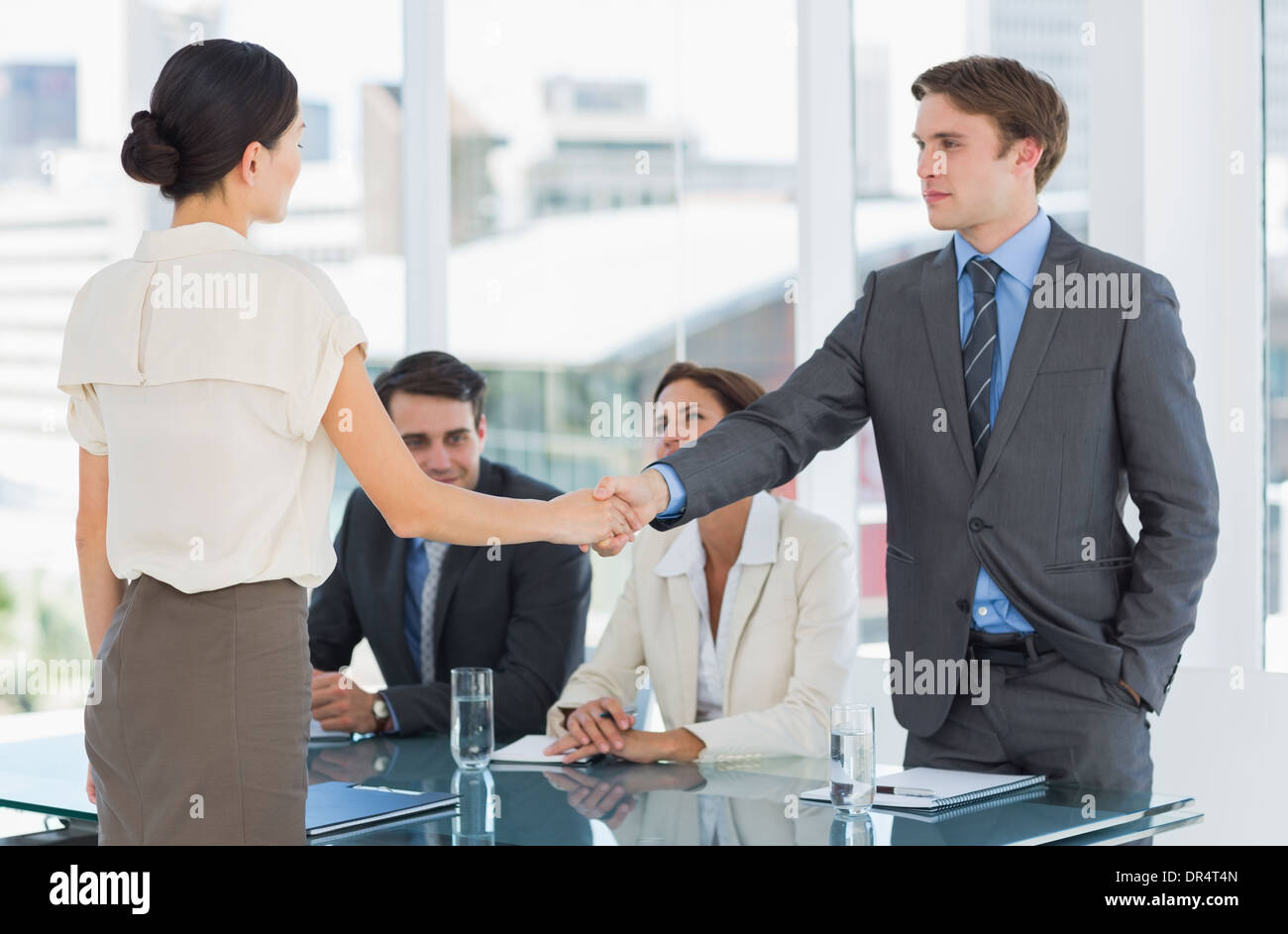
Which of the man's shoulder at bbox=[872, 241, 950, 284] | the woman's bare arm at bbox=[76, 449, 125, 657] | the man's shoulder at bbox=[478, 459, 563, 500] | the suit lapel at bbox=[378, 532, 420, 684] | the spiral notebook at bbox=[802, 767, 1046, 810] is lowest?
the spiral notebook at bbox=[802, 767, 1046, 810]

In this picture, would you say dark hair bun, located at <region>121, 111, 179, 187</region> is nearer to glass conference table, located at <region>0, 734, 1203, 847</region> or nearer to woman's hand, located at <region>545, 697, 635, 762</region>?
glass conference table, located at <region>0, 734, 1203, 847</region>

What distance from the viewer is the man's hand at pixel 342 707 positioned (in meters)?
2.64

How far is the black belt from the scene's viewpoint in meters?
2.25

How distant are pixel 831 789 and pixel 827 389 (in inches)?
35.8

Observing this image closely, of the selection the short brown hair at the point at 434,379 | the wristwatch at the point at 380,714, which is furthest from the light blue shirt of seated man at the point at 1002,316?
the short brown hair at the point at 434,379

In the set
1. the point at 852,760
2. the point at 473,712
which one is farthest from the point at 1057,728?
the point at 473,712

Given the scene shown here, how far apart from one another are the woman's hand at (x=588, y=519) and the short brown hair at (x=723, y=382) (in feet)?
1.87

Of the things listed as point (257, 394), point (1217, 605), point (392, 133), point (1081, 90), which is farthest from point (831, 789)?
point (392, 133)

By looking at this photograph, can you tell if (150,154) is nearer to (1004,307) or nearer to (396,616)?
(1004,307)

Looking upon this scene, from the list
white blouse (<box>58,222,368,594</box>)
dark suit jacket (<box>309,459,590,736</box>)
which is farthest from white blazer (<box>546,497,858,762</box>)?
white blouse (<box>58,222,368,594</box>)

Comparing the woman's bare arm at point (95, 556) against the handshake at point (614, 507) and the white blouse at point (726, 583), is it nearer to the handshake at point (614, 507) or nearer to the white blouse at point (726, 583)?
the handshake at point (614, 507)

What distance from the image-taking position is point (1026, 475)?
2.27 metres

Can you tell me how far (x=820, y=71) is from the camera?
3.91 metres

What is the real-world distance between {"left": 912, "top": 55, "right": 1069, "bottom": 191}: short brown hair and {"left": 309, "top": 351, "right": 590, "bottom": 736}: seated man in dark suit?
1.28 metres
